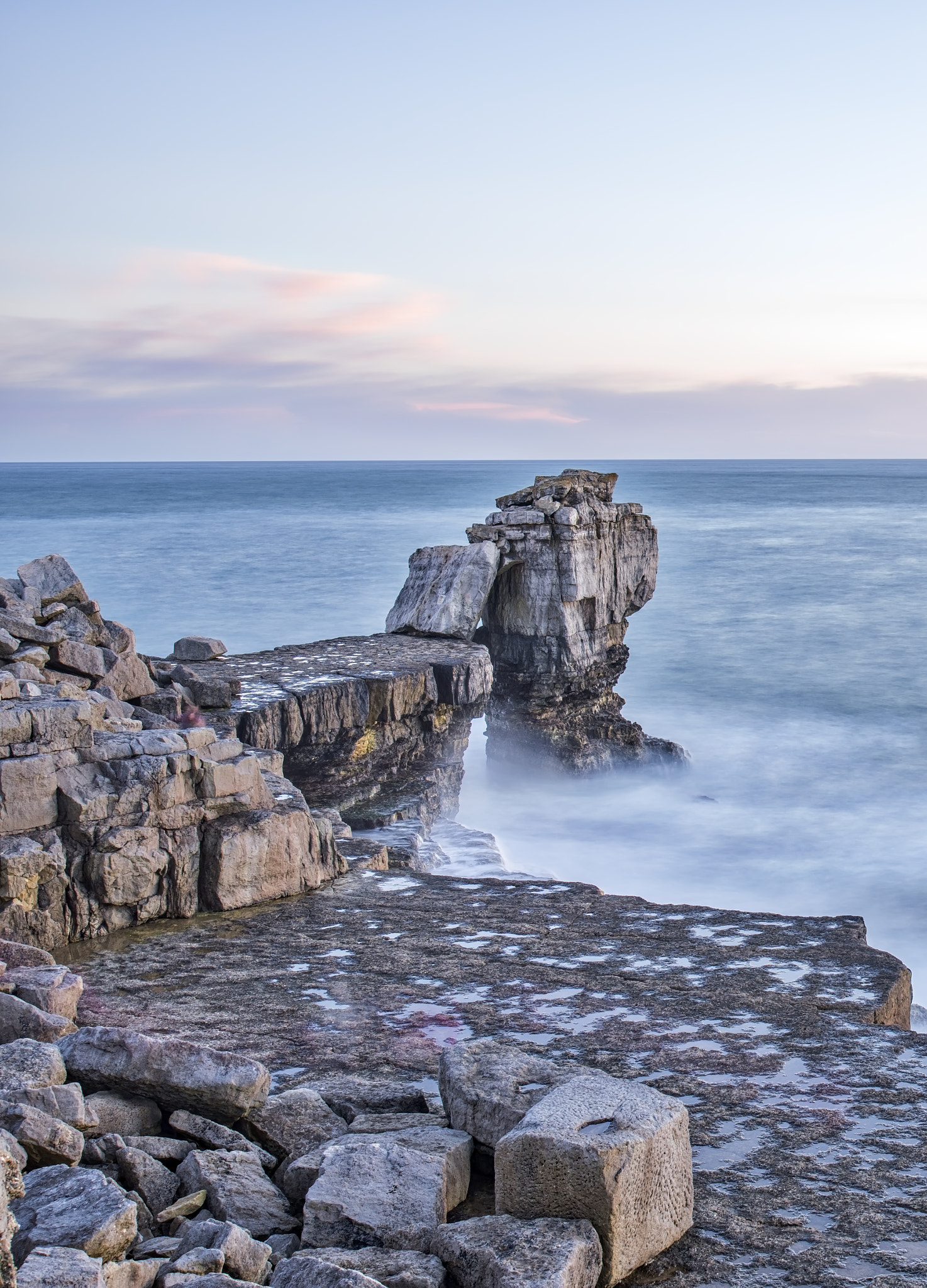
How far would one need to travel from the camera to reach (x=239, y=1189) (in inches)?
139

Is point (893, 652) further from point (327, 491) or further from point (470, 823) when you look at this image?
point (327, 491)

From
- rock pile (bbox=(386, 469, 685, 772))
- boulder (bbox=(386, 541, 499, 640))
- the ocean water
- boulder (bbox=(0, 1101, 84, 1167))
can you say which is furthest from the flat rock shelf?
rock pile (bbox=(386, 469, 685, 772))

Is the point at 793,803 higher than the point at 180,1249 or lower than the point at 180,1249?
lower

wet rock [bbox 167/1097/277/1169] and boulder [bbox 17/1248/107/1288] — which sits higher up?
boulder [bbox 17/1248/107/1288]

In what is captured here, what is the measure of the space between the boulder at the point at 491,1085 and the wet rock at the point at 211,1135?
637 mm

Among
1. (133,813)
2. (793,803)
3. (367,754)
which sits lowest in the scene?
(793,803)

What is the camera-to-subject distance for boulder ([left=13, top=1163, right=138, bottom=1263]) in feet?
9.67

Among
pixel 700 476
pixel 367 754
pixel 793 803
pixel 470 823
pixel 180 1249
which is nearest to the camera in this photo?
pixel 180 1249

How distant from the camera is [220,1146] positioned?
150 inches

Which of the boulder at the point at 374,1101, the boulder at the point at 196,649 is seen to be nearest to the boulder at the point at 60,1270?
the boulder at the point at 374,1101

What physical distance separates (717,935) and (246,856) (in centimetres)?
294

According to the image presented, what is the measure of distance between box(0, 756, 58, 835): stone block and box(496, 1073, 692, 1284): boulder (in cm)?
414

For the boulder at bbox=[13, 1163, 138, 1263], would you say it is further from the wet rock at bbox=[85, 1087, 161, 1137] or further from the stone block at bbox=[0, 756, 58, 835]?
the stone block at bbox=[0, 756, 58, 835]

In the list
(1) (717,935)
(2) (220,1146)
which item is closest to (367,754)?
(1) (717,935)
